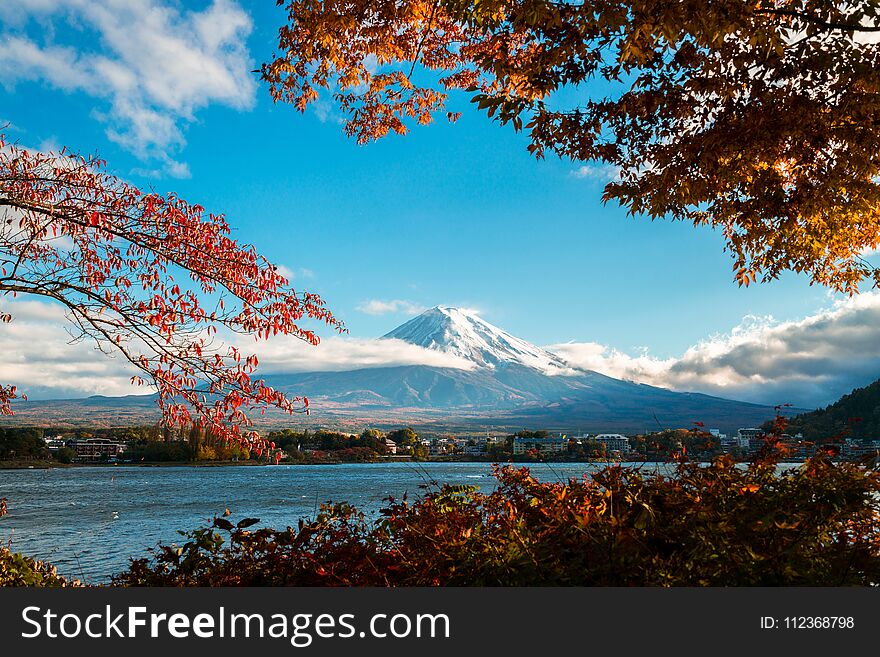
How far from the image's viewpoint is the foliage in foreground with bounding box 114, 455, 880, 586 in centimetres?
333

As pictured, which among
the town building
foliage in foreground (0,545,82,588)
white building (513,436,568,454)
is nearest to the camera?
white building (513,436,568,454)

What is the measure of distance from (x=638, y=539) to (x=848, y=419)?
1.75 metres

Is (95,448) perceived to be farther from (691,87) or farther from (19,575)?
(691,87)

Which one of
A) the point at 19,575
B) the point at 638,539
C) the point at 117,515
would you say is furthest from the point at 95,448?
the point at 638,539

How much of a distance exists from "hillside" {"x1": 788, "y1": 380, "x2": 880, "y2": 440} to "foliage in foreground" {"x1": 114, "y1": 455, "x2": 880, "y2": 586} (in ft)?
2.10

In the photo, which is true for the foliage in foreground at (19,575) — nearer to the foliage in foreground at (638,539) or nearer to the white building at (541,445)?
the foliage in foreground at (638,539)

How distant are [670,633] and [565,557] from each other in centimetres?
67

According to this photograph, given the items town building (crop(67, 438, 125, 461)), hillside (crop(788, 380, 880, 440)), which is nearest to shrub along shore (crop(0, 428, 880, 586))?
hillside (crop(788, 380, 880, 440))

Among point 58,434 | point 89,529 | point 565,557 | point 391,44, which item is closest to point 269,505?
point 89,529

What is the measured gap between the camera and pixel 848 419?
13.5 ft

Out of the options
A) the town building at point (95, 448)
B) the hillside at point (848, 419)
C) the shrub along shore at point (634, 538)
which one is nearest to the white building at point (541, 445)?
the shrub along shore at point (634, 538)

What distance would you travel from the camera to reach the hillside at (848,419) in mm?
4287

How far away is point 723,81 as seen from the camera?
587 centimetres

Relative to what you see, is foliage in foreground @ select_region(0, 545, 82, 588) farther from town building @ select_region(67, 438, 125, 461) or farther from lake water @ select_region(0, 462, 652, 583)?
town building @ select_region(67, 438, 125, 461)
